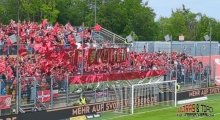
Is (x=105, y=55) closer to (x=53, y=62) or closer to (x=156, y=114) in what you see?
Result: (x=53, y=62)

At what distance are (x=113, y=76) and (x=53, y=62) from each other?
4.08 meters

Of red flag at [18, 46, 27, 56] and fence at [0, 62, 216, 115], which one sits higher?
red flag at [18, 46, 27, 56]

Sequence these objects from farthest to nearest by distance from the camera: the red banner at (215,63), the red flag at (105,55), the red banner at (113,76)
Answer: the red banner at (215,63)
the red flag at (105,55)
the red banner at (113,76)

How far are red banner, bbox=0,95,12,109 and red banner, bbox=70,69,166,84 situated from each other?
4.97 m

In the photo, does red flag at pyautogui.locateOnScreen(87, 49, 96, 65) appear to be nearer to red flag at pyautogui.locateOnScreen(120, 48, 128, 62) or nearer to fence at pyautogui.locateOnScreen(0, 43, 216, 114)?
fence at pyautogui.locateOnScreen(0, 43, 216, 114)

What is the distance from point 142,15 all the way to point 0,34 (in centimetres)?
3960

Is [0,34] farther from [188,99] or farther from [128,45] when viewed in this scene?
[188,99]

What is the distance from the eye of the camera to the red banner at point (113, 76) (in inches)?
1046

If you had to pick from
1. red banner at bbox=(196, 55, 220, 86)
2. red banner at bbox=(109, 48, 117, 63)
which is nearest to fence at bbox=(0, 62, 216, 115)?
red banner at bbox=(109, 48, 117, 63)

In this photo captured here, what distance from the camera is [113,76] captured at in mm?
29031

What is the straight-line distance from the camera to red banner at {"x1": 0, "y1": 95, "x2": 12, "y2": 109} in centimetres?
2155

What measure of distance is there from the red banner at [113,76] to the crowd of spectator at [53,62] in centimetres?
69

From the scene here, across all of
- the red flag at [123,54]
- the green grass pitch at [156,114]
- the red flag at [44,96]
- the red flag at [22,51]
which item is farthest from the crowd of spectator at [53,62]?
the green grass pitch at [156,114]

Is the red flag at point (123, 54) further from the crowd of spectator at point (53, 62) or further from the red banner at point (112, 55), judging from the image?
the red banner at point (112, 55)
